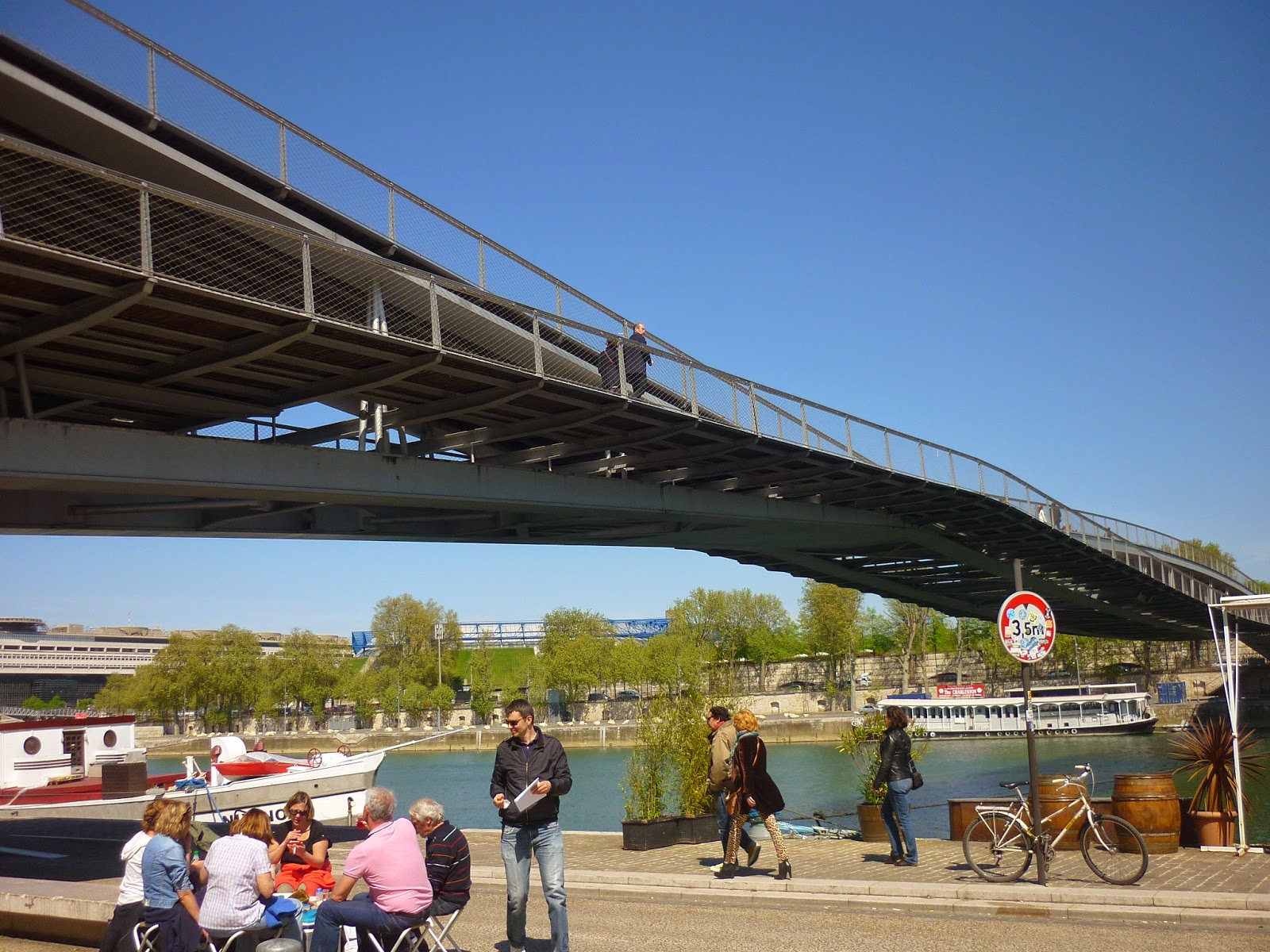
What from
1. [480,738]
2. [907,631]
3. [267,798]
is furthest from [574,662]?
[267,798]

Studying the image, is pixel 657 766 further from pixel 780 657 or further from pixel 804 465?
pixel 780 657

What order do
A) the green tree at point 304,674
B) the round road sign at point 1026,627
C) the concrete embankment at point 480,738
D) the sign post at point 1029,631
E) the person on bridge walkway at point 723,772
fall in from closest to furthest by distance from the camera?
the sign post at point 1029,631 → the round road sign at point 1026,627 → the person on bridge walkway at point 723,772 → the concrete embankment at point 480,738 → the green tree at point 304,674

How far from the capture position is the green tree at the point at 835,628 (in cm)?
9556

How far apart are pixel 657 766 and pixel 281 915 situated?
9.71 metres

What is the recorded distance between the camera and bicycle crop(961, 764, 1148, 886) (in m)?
10.4

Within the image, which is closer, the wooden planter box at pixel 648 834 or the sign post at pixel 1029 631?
the sign post at pixel 1029 631

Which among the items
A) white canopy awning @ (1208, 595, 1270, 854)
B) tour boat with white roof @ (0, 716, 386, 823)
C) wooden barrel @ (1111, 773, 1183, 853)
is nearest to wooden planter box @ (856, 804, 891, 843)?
wooden barrel @ (1111, 773, 1183, 853)

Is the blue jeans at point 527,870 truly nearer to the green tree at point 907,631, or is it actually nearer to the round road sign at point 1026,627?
the round road sign at point 1026,627

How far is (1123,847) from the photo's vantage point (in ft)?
38.0

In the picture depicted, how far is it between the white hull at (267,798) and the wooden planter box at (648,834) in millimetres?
7099

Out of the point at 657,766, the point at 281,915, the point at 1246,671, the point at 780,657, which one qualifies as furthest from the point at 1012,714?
the point at 281,915

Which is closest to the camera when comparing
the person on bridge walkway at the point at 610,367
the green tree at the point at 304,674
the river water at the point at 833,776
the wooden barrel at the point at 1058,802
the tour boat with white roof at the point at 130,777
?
the wooden barrel at the point at 1058,802

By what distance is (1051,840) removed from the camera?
456 inches

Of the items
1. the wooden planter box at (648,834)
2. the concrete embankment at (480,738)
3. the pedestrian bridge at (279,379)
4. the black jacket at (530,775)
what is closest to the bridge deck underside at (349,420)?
the pedestrian bridge at (279,379)
